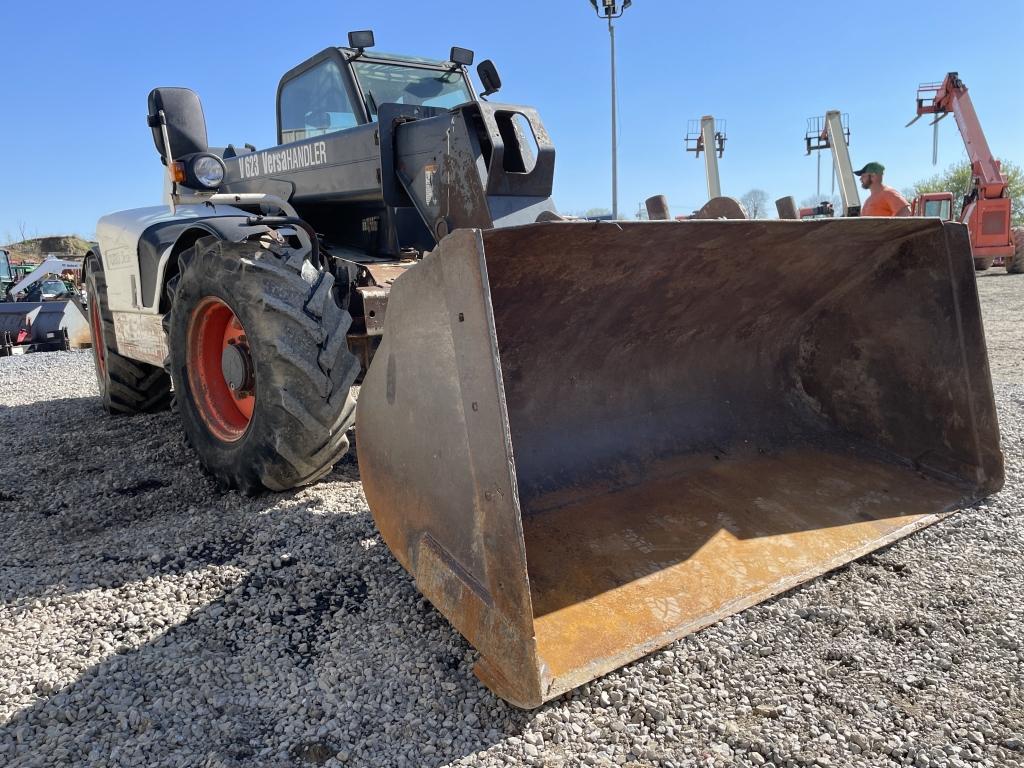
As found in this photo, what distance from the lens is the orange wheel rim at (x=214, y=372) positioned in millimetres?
3461

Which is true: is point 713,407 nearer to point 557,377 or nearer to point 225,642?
point 557,377

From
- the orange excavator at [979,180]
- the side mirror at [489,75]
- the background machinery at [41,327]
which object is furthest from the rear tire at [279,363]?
the orange excavator at [979,180]

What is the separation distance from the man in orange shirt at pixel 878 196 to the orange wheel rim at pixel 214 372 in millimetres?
6955

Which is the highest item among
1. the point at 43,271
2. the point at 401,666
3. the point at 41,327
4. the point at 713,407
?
the point at 43,271

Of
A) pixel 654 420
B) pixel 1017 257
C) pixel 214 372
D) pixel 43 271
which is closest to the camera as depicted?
pixel 654 420

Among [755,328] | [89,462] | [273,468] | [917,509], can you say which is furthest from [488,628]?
[89,462]

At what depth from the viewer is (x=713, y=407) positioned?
3205mm

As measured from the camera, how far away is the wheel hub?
3104mm

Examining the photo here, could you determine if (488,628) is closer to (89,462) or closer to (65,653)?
(65,653)

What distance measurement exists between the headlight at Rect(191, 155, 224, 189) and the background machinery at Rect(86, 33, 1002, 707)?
3cm

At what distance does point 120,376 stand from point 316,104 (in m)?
2.55

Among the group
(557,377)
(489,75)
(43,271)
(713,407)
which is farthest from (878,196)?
(43,271)

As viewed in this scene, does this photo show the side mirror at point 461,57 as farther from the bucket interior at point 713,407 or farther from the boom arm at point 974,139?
the boom arm at point 974,139

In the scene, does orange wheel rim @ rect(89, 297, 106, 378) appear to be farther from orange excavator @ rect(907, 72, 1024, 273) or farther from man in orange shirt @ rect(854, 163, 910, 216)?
orange excavator @ rect(907, 72, 1024, 273)
